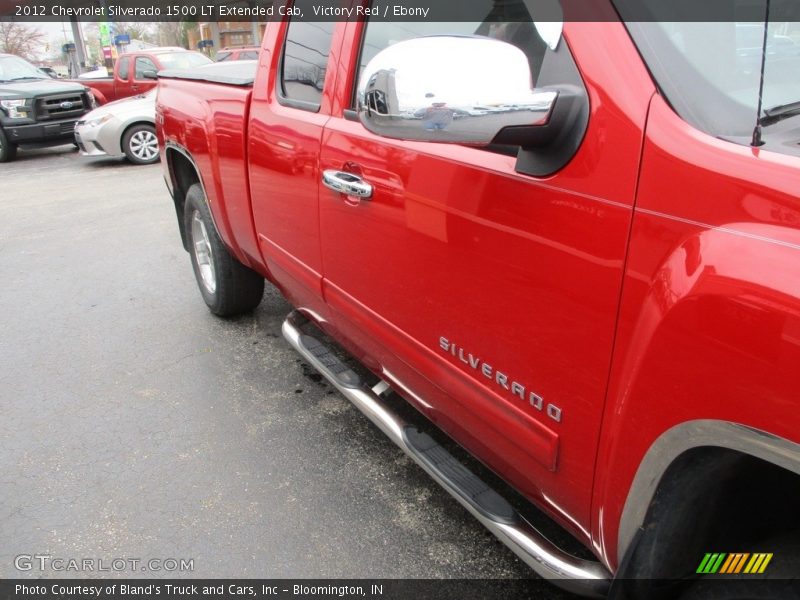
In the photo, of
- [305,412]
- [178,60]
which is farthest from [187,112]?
[178,60]

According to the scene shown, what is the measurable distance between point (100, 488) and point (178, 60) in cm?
1217

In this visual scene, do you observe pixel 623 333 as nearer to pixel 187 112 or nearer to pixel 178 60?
pixel 187 112

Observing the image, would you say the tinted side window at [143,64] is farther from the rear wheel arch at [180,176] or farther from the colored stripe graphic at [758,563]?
the colored stripe graphic at [758,563]

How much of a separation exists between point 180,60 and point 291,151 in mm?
12045

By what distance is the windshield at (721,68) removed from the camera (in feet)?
3.90

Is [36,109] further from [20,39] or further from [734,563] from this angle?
[20,39]

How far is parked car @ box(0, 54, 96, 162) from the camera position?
37.2 feet

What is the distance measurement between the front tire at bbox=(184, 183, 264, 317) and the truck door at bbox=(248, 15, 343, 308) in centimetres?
90

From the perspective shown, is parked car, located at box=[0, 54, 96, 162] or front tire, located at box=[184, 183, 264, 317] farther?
parked car, located at box=[0, 54, 96, 162]

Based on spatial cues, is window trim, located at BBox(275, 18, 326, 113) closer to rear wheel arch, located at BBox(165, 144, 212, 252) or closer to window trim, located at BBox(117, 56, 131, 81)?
rear wheel arch, located at BBox(165, 144, 212, 252)

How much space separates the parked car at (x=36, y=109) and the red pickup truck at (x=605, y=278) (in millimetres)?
11820

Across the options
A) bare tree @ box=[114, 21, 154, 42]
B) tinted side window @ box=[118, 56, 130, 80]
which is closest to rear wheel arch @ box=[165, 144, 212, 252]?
tinted side window @ box=[118, 56, 130, 80]

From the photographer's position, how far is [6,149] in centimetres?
1171

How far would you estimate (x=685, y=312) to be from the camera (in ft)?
3.55
